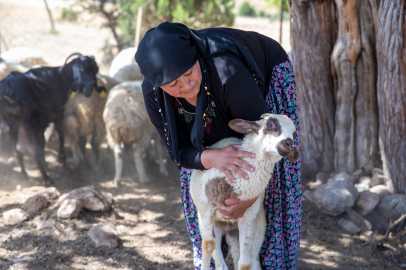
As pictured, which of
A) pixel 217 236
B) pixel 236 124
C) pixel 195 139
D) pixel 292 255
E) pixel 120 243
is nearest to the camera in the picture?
pixel 236 124

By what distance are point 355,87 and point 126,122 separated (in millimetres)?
3175

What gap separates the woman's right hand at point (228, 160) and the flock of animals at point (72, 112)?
328 cm

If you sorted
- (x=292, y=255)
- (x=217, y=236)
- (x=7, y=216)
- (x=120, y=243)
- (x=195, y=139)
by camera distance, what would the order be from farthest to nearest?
1. (x=7, y=216)
2. (x=120, y=243)
3. (x=292, y=255)
4. (x=217, y=236)
5. (x=195, y=139)

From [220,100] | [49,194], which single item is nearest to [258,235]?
[220,100]

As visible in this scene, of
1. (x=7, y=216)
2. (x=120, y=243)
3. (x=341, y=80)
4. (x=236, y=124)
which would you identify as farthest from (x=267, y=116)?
(x=7, y=216)

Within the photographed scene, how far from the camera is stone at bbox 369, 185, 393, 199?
11.3 feet

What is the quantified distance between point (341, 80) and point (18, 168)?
5057mm

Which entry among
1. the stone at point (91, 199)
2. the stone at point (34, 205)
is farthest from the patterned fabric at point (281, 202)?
the stone at point (34, 205)

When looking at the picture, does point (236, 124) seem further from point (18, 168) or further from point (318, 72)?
point (18, 168)

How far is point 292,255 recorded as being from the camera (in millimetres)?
2295

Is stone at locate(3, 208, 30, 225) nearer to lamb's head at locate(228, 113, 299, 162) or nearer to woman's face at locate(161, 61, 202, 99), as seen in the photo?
woman's face at locate(161, 61, 202, 99)

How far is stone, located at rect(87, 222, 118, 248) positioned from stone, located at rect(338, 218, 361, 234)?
2.34 meters

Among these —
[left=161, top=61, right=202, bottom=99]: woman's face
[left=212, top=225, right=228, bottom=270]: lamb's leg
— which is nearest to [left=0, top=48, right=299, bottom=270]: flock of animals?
[left=212, top=225, right=228, bottom=270]: lamb's leg

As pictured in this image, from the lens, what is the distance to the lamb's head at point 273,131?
1.63 meters
